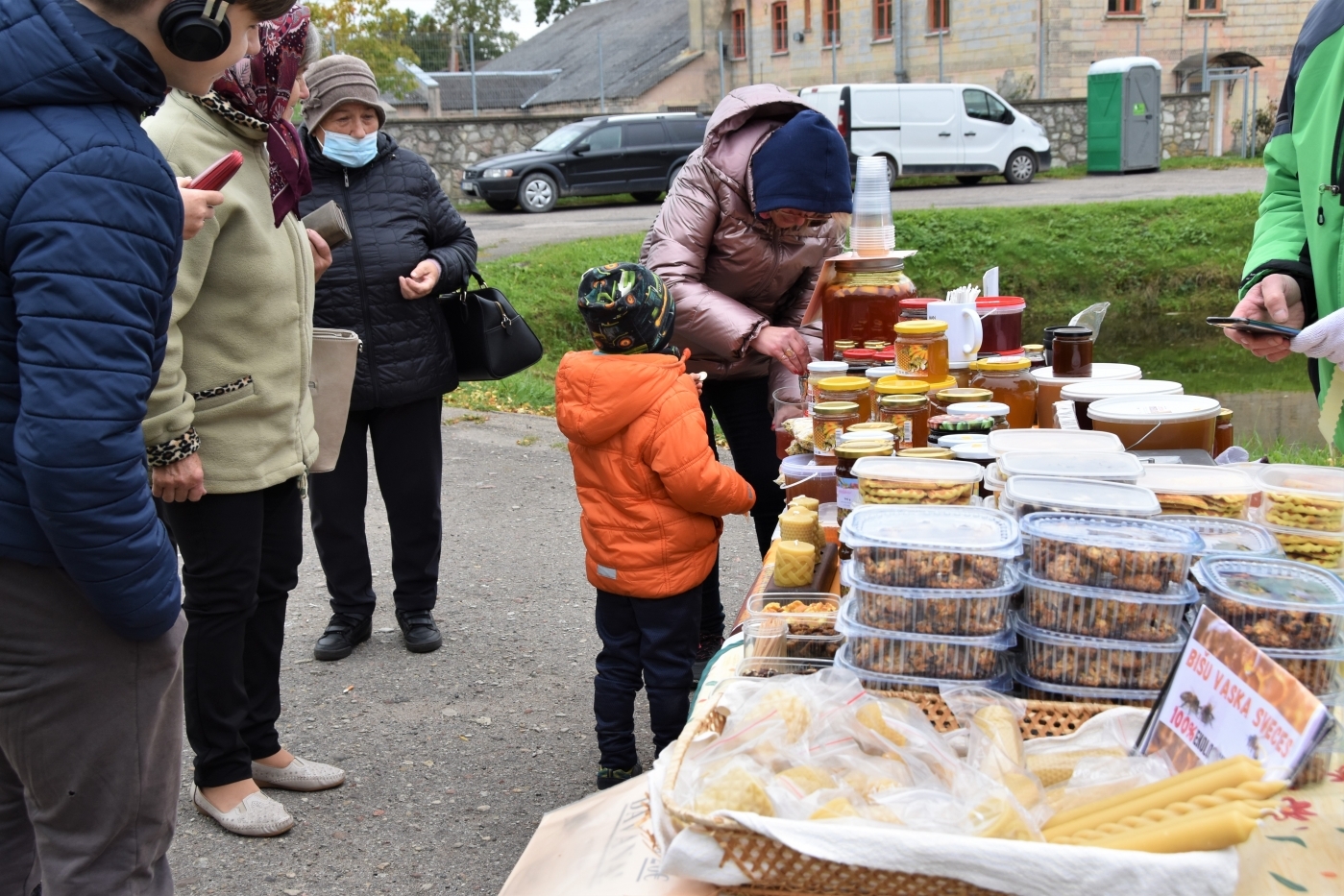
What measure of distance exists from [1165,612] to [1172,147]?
26.9 metres

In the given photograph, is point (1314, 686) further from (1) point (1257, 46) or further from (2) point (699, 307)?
(1) point (1257, 46)

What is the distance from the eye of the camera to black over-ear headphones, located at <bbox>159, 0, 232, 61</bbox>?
1.73 meters

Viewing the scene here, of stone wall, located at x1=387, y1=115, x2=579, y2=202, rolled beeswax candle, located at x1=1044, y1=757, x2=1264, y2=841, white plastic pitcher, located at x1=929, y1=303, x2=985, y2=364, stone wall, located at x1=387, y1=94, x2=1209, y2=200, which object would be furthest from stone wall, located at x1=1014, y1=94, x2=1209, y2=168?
rolled beeswax candle, located at x1=1044, y1=757, x2=1264, y2=841

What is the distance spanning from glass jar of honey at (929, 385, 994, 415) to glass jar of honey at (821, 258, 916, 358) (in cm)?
65

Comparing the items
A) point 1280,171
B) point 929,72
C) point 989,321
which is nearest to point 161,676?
point 989,321

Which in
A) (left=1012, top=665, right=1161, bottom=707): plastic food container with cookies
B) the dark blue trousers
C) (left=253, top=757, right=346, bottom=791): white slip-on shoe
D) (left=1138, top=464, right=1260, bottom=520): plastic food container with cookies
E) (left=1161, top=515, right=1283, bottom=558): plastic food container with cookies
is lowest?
(left=253, top=757, right=346, bottom=791): white slip-on shoe

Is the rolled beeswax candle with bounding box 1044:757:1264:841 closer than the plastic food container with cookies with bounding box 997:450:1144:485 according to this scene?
Yes

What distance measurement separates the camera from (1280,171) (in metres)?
2.91

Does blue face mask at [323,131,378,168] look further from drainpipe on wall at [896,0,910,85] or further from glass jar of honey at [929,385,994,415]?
drainpipe on wall at [896,0,910,85]

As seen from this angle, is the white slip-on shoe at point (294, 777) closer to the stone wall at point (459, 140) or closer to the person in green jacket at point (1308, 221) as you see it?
the person in green jacket at point (1308, 221)

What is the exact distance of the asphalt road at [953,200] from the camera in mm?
15547

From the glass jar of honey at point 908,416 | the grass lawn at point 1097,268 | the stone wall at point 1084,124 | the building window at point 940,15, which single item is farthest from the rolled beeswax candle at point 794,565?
the building window at point 940,15

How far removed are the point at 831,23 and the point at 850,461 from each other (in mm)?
33188

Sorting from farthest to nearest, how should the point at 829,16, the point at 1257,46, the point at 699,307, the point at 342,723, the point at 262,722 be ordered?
the point at 829,16 → the point at 1257,46 → the point at 342,723 → the point at 699,307 → the point at 262,722
